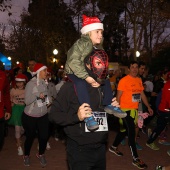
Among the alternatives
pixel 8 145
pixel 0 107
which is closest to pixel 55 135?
pixel 8 145

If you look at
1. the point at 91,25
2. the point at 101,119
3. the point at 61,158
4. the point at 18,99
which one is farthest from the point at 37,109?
the point at 91,25

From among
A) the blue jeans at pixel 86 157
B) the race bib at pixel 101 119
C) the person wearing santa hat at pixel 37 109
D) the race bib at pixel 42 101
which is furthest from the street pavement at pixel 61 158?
the race bib at pixel 101 119

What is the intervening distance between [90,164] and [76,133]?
1.12 feet

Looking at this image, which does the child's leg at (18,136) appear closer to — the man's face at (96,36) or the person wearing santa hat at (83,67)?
the person wearing santa hat at (83,67)

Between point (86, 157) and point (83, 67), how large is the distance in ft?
2.98

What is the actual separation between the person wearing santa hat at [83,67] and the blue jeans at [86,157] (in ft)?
1.20

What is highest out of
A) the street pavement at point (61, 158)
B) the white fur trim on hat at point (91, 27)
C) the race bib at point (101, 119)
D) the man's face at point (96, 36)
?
the white fur trim on hat at point (91, 27)

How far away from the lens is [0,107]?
5.60 metres

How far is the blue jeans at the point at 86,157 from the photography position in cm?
327

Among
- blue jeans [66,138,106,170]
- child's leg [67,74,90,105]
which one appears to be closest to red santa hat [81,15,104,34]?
child's leg [67,74,90,105]

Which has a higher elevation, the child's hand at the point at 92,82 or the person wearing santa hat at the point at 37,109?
the child's hand at the point at 92,82

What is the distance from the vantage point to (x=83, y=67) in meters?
3.13

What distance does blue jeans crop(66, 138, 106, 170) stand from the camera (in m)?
3.27

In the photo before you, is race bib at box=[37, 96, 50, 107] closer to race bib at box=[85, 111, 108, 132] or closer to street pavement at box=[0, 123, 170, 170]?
street pavement at box=[0, 123, 170, 170]
